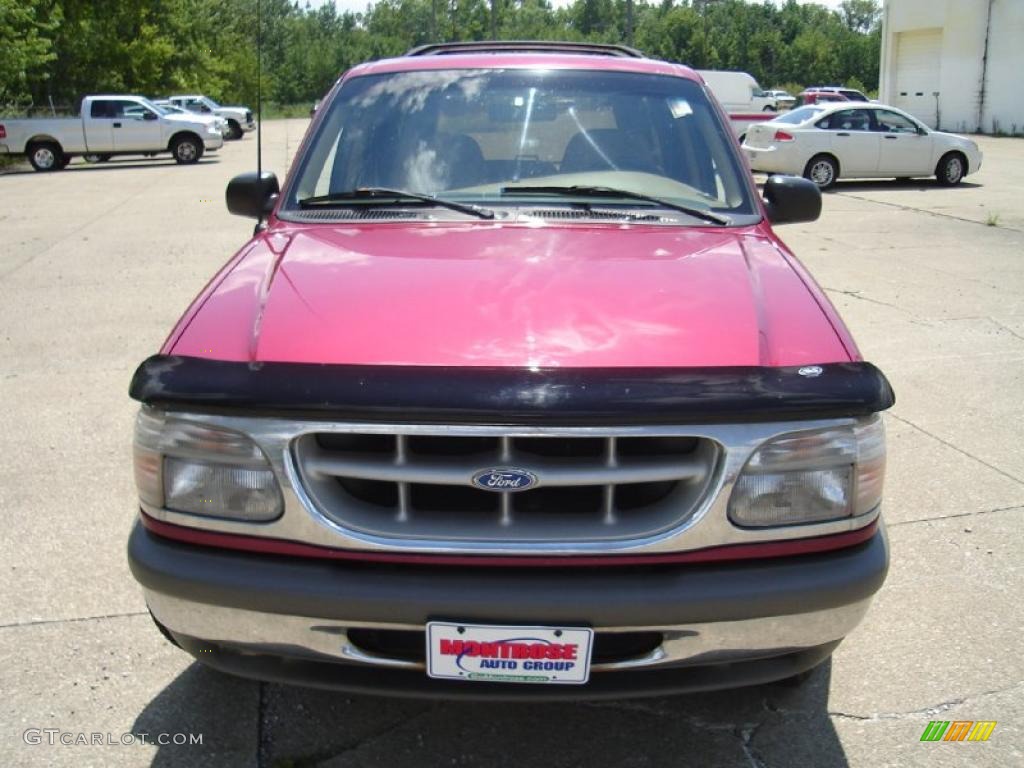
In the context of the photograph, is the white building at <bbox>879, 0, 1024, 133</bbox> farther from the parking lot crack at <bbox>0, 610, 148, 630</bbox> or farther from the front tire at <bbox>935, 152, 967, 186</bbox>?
the parking lot crack at <bbox>0, 610, 148, 630</bbox>

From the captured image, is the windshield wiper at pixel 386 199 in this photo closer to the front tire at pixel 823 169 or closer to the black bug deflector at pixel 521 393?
the black bug deflector at pixel 521 393

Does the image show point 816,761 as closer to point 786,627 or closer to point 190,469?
point 786,627

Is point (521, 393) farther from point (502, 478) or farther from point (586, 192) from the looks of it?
point (586, 192)

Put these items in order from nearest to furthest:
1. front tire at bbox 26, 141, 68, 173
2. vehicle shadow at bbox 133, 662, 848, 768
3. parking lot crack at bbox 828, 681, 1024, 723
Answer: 1. vehicle shadow at bbox 133, 662, 848, 768
2. parking lot crack at bbox 828, 681, 1024, 723
3. front tire at bbox 26, 141, 68, 173

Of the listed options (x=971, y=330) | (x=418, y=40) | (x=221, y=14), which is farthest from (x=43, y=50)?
(x=418, y=40)

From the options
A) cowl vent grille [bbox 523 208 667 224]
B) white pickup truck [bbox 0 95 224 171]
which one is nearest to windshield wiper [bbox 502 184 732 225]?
cowl vent grille [bbox 523 208 667 224]

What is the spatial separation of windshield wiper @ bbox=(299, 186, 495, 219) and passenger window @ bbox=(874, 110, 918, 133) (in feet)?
52.9

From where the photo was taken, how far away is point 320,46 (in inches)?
3364

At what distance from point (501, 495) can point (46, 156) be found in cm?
2573

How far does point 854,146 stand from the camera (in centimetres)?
1753

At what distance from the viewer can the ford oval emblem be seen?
221 cm

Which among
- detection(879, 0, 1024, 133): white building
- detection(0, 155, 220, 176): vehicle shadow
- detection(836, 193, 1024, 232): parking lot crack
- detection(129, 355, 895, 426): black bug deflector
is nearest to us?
detection(129, 355, 895, 426): black bug deflector

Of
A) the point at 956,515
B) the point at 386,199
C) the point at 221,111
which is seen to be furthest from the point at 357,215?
the point at 221,111

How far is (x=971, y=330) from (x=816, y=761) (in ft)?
18.2
